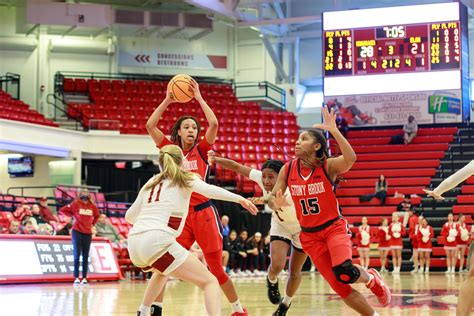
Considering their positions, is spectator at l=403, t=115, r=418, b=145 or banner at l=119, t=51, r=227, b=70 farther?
banner at l=119, t=51, r=227, b=70

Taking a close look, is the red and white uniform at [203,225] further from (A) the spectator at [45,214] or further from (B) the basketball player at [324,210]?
(A) the spectator at [45,214]

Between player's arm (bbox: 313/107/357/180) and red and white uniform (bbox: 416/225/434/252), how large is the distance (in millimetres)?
16838

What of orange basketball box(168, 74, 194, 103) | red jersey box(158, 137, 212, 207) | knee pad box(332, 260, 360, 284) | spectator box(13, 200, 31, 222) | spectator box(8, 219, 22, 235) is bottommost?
spectator box(8, 219, 22, 235)

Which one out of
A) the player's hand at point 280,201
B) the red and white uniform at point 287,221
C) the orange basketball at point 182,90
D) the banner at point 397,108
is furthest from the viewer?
the banner at point 397,108

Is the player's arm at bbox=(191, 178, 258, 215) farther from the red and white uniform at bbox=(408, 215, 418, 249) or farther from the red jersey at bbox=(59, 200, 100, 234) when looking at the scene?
the red and white uniform at bbox=(408, 215, 418, 249)

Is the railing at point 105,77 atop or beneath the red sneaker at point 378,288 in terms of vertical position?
atop

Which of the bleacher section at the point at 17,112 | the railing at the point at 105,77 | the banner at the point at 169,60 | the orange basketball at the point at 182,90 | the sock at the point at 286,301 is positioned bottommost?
the sock at the point at 286,301

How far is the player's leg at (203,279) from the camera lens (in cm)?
666

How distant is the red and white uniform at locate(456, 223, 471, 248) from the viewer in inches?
918

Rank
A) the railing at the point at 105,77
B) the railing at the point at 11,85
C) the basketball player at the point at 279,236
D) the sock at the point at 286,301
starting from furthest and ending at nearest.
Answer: the railing at the point at 105,77 < the railing at the point at 11,85 < the basketball player at the point at 279,236 < the sock at the point at 286,301

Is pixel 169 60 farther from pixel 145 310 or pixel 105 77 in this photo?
pixel 145 310

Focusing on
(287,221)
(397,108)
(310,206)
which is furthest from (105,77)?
(310,206)

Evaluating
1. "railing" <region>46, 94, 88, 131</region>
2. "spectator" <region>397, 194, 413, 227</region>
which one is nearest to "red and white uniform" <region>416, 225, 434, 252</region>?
"spectator" <region>397, 194, 413, 227</region>

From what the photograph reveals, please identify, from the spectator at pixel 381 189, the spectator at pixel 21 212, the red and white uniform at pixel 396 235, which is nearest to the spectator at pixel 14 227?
the spectator at pixel 21 212
